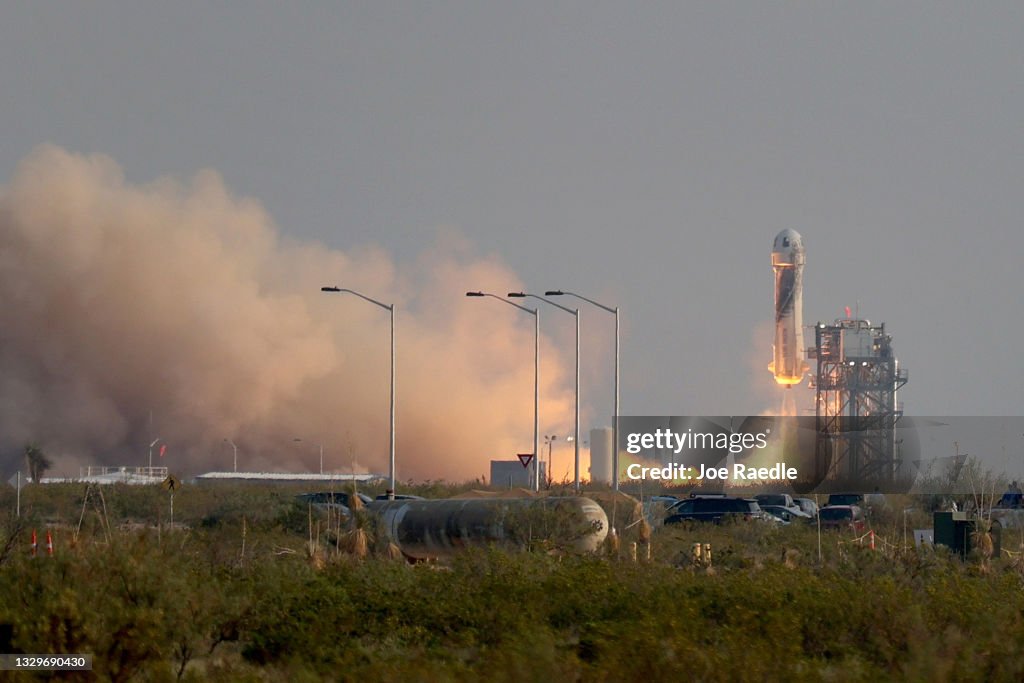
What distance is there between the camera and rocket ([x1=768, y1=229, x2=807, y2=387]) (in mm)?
86250

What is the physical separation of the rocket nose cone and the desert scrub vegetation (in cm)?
6687

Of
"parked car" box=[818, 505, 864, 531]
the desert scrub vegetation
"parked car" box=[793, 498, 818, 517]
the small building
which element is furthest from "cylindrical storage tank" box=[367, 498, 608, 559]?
the small building

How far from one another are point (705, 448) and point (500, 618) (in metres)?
48.1

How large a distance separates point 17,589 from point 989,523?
67.5 ft

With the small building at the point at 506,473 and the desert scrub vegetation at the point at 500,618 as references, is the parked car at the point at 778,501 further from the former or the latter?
the desert scrub vegetation at the point at 500,618

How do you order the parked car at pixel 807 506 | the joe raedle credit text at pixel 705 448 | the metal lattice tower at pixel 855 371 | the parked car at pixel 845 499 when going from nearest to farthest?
the parked car at pixel 807 506 → the parked car at pixel 845 499 → the joe raedle credit text at pixel 705 448 → the metal lattice tower at pixel 855 371

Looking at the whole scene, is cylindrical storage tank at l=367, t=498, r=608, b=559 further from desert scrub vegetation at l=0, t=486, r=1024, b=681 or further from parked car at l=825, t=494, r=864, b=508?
parked car at l=825, t=494, r=864, b=508

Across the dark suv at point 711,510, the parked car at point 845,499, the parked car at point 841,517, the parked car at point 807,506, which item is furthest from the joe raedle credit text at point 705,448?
the parked car at point 841,517

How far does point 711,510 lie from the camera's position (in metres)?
48.0

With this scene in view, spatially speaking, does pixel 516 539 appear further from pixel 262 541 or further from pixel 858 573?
pixel 858 573

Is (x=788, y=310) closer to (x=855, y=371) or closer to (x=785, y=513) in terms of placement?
(x=855, y=371)

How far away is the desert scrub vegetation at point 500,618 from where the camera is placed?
12539 millimetres

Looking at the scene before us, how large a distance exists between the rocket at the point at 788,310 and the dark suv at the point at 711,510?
1461 inches

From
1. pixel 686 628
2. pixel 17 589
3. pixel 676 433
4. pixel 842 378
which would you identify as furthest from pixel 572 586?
pixel 842 378
